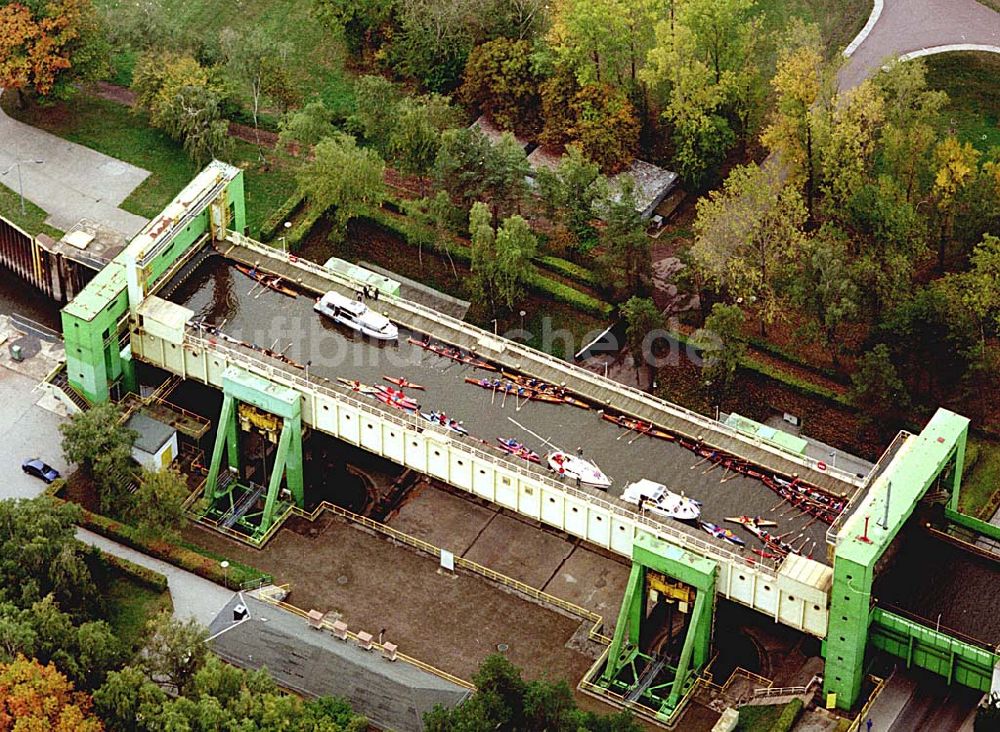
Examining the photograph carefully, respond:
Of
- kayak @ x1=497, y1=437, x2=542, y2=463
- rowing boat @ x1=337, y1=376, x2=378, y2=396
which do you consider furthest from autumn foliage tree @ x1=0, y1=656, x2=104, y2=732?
kayak @ x1=497, y1=437, x2=542, y2=463

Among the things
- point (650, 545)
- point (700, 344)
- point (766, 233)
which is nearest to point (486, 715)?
point (650, 545)

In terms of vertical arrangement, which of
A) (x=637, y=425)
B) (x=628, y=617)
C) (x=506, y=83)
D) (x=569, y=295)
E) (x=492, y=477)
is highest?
(x=506, y=83)

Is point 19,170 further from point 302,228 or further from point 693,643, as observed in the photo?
point 693,643

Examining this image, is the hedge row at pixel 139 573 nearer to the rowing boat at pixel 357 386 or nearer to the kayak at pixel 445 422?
the rowing boat at pixel 357 386

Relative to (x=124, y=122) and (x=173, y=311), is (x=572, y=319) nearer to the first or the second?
(x=173, y=311)

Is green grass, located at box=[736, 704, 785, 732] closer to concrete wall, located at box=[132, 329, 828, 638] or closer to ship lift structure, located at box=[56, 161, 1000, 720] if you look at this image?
ship lift structure, located at box=[56, 161, 1000, 720]

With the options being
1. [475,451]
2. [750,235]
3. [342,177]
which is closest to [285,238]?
[342,177]
